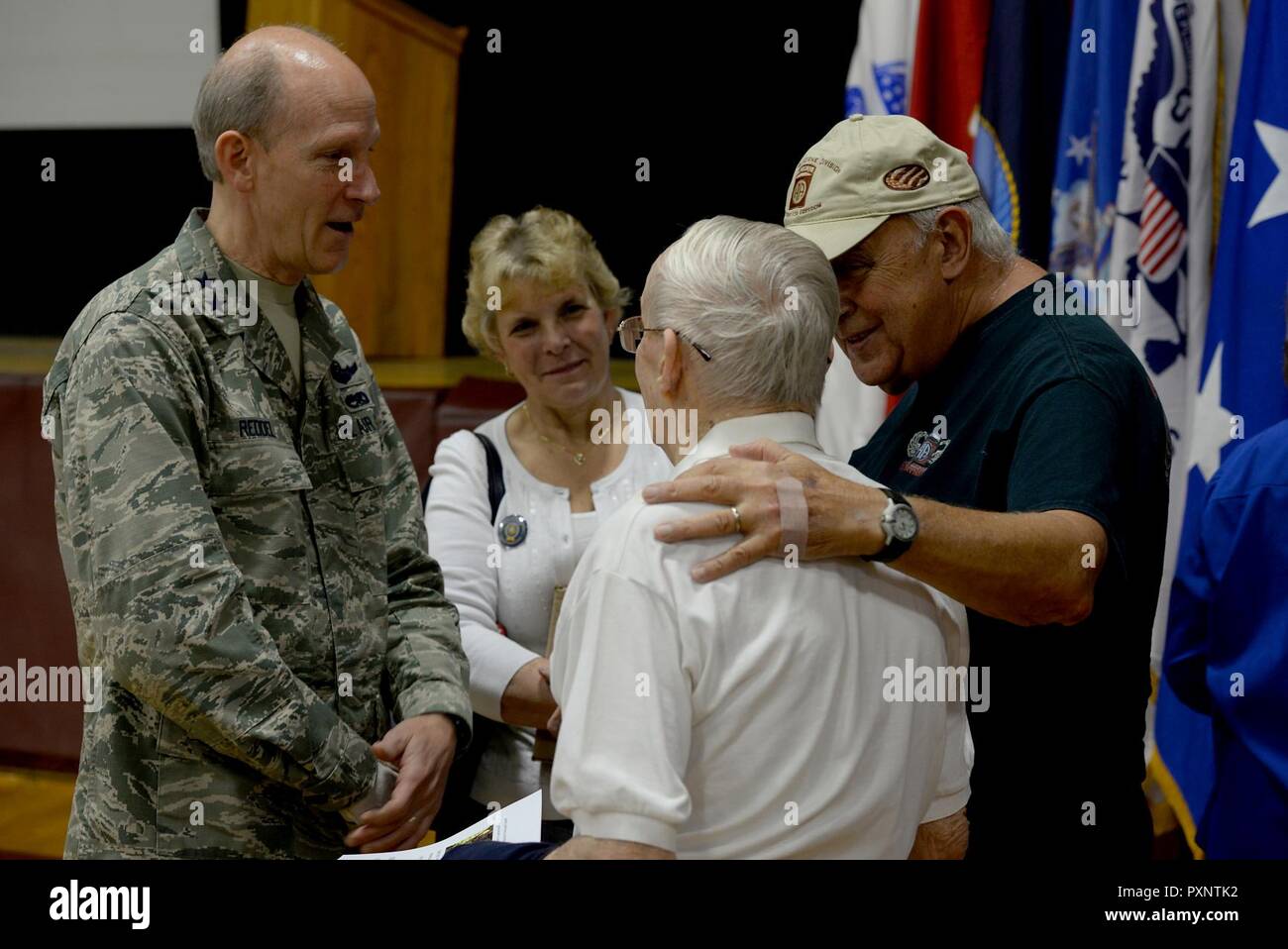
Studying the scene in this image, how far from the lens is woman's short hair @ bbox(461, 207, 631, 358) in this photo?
8.45ft

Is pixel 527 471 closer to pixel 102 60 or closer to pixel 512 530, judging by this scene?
pixel 512 530

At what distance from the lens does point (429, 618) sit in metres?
2.09

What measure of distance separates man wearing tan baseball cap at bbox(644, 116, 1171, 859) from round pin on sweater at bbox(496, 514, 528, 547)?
2.71 ft

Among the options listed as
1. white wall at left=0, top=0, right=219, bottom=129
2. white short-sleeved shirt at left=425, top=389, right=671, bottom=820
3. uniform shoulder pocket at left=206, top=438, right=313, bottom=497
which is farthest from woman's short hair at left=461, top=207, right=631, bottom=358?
white wall at left=0, top=0, right=219, bottom=129

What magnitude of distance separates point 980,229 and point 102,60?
3645 millimetres

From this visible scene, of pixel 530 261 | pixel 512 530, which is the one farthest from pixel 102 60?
pixel 512 530

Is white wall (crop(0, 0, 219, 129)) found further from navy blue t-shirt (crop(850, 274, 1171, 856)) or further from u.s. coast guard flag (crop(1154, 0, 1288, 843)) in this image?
navy blue t-shirt (crop(850, 274, 1171, 856))

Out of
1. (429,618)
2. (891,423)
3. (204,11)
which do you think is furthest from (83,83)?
(891,423)

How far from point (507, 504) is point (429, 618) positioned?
49cm

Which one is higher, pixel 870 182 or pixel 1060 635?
pixel 870 182

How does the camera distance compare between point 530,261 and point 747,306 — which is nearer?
point 747,306

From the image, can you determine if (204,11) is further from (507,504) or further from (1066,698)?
(1066,698)

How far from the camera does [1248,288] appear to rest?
2.82 meters

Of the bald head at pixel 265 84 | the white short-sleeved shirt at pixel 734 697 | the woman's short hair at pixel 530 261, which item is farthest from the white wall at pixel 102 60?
the white short-sleeved shirt at pixel 734 697
